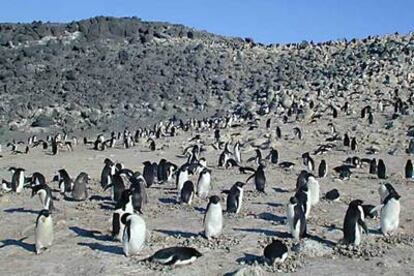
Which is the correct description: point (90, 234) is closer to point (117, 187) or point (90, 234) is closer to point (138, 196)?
point (138, 196)

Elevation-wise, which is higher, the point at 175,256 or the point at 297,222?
the point at 297,222

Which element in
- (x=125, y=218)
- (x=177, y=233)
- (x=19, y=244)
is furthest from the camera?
(x=177, y=233)

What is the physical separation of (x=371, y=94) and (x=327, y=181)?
18592mm

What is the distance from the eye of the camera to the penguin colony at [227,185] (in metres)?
11.6

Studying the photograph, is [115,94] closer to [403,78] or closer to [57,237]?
[403,78]

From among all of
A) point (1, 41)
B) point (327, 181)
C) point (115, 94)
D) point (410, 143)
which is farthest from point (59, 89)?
point (327, 181)

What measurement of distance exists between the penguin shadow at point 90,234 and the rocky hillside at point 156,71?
2665 cm

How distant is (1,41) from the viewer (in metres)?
63.5

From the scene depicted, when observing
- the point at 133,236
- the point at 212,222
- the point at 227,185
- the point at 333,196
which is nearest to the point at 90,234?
the point at 133,236

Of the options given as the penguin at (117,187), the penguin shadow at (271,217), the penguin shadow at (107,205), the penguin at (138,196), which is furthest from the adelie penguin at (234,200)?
the penguin shadow at (107,205)

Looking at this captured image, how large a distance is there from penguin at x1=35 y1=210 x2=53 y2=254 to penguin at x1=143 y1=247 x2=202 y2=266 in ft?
7.22

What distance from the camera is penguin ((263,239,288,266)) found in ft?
35.0

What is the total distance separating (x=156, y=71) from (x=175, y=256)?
49.3 metres

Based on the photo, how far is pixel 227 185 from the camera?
18.5 meters
